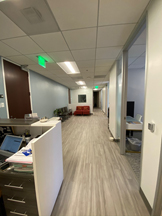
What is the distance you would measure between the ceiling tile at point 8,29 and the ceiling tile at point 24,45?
106mm

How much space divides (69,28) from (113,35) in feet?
2.78

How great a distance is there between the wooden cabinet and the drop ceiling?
2.05 meters

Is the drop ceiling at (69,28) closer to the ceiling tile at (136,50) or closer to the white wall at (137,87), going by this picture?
the ceiling tile at (136,50)

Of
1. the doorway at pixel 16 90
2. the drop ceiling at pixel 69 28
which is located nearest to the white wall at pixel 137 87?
the drop ceiling at pixel 69 28

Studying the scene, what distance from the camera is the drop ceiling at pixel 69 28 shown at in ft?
3.74

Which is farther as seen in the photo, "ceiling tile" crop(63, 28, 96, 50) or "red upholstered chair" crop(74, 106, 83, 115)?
"red upholstered chair" crop(74, 106, 83, 115)

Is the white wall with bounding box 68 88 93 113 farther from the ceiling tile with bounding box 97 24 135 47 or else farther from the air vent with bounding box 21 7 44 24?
the air vent with bounding box 21 7 44 24

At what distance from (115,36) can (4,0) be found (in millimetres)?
1733

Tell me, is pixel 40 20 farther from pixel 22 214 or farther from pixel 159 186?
pixel 159 186

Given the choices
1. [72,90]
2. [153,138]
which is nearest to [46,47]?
[153,138]

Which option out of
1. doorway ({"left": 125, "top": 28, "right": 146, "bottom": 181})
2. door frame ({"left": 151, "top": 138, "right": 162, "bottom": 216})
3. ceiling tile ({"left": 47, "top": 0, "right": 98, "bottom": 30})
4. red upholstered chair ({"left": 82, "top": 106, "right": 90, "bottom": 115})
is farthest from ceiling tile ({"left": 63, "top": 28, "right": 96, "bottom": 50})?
red upholstered chair ({"left": 82, "top": 106, "right": 90, "bottom": 115})

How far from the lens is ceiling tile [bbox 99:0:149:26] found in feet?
3.68

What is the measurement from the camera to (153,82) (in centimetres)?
109

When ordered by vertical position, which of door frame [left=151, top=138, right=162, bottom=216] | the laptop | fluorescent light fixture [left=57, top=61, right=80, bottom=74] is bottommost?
door frame [left=151, top=138, right=162, bottom=216]
